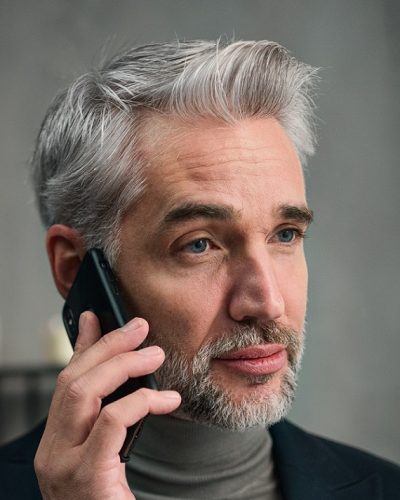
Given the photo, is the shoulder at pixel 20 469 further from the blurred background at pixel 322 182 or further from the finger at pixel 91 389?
the blurred background at pixel 322 182

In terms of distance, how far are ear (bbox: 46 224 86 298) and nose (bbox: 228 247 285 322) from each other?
1.14 ft

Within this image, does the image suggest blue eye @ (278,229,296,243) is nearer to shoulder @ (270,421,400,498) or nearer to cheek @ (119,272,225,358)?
cheek @ (119,272,225,358)

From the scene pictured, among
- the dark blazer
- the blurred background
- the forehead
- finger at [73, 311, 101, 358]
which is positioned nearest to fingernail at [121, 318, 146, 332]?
finger at [73, 311, 101, 358]

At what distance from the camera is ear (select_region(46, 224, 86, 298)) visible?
163 centimetres

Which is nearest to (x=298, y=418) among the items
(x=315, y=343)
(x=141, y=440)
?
(x=315, y=343)

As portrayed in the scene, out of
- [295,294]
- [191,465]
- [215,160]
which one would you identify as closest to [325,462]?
[191,465]

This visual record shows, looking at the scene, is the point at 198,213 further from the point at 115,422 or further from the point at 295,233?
the point at 115,422

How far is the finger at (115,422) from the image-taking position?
1278 mm

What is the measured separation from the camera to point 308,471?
1.61 m

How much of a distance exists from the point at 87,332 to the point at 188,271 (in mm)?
196

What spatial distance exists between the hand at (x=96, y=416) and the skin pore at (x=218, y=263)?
0.34 ft

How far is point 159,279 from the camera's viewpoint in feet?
4.79

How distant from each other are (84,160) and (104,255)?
174 mm

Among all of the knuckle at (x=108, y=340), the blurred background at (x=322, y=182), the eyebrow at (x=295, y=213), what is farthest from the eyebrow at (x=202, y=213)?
the blurred background at (x=322, y=182)
